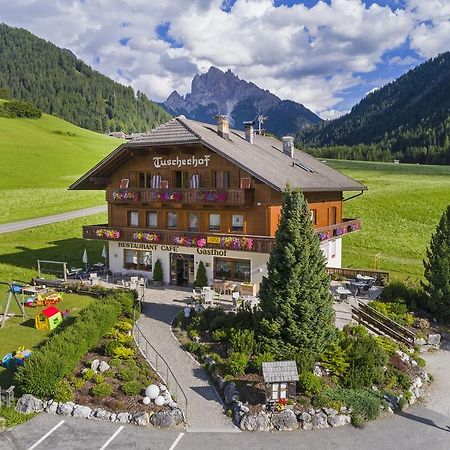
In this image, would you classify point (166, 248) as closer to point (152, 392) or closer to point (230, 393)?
point (152, 392)

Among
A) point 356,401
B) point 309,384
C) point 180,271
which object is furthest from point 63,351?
point 180,271

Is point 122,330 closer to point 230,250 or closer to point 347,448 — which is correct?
point 230,250

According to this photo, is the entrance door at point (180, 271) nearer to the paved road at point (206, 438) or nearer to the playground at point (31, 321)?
the playground at point (31, 321)

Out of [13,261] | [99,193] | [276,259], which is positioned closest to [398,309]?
[276,259]

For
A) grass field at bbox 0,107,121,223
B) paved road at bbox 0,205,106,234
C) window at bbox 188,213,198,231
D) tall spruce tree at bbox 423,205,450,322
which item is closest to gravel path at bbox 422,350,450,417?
tall spruce tree at bbox 423,205,450,322

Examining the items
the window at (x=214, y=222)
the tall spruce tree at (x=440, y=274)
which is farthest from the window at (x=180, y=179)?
the tall spruce tree at (x=440, y=274)
